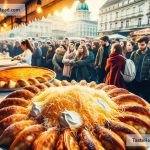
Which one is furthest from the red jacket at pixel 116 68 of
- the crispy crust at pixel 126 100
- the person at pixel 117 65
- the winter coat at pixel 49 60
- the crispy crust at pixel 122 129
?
the winter coat at pixel 49 60

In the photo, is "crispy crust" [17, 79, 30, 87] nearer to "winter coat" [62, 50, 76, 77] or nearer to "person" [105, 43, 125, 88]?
"person" [105, 43, 125, 88]

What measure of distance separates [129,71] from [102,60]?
1.43 meters

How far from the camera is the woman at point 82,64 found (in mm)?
5930

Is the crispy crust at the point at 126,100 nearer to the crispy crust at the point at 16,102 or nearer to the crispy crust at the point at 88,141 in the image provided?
the crispy crust at the point at 88,141

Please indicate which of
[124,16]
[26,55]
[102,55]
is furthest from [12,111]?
[124,16]

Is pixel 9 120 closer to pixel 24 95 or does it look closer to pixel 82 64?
pixel 24 95

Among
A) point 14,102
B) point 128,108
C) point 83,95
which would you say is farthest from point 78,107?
point 14,102

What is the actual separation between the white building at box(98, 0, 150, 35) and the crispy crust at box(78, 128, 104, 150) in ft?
112

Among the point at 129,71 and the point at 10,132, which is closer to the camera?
the point at 10,132

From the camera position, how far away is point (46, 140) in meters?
1.15

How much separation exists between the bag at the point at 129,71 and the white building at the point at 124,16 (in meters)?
30.7

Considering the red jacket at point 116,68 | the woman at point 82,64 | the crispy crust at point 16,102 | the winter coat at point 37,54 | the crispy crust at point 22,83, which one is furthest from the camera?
the winter coat at point 37,54

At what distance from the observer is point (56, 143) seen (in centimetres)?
117

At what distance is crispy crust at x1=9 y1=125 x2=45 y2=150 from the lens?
1.18 meters
